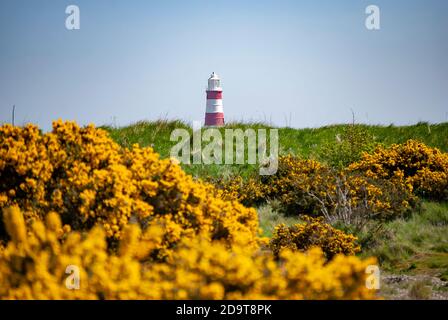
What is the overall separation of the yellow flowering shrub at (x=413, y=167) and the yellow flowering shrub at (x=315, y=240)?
14.7 ft

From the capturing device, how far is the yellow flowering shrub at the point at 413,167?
16.5 m

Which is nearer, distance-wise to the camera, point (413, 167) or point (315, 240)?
point (315, 240)

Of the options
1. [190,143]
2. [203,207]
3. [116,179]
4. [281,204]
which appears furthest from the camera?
[190,143]

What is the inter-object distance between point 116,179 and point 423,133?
15.5 meters

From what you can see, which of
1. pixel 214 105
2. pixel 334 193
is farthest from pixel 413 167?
pixel 214 105

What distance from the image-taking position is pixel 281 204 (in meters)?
16.0

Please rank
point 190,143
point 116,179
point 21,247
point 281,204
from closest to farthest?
point 21,247
point 116,179
point 281,204
point 190,143

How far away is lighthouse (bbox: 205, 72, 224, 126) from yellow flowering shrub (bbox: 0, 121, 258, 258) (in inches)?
1016

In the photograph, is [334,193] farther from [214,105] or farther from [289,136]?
[214,105]

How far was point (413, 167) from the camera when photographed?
17.3 metres

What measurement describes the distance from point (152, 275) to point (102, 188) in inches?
84.6

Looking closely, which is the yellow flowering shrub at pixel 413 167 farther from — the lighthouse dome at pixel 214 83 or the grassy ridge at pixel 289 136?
the lighthouse dome at pixel 214 83
